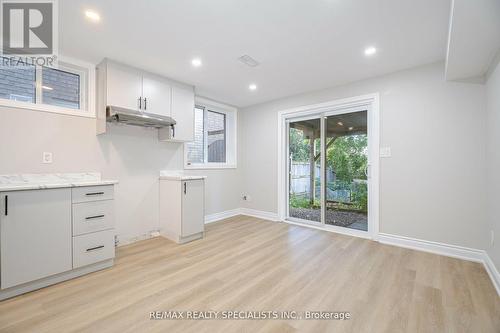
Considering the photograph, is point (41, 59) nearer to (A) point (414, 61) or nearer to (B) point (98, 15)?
(B) point (98, 15)

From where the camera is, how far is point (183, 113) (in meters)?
3.43

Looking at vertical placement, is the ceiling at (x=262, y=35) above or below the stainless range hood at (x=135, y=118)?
above

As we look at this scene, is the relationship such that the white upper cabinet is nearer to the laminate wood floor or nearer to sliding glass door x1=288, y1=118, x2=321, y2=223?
the laminate wood floor

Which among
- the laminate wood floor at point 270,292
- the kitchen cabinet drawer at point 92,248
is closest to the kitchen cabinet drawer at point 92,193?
the kitchen cabinet drawer at point 92,248

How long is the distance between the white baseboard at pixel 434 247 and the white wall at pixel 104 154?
333 centimetres

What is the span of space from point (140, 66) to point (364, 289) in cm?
368

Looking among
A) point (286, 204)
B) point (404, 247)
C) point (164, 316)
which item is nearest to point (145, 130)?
point (164, 316)

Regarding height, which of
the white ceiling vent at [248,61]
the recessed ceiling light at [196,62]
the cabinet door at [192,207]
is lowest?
the cabinet door at [192,207]

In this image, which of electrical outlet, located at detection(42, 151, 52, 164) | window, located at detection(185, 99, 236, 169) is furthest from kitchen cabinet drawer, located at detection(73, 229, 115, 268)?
window, located at detection(185, 99, 236, 169)

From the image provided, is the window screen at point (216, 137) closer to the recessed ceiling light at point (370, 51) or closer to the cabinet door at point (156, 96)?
the cabinet door at point (156, 96)

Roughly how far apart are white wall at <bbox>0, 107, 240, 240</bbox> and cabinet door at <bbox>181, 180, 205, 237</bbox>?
643mm

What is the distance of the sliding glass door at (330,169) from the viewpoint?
3490mm

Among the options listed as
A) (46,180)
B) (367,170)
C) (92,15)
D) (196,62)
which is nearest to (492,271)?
(367,170)

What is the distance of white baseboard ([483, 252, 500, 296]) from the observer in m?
1.96
